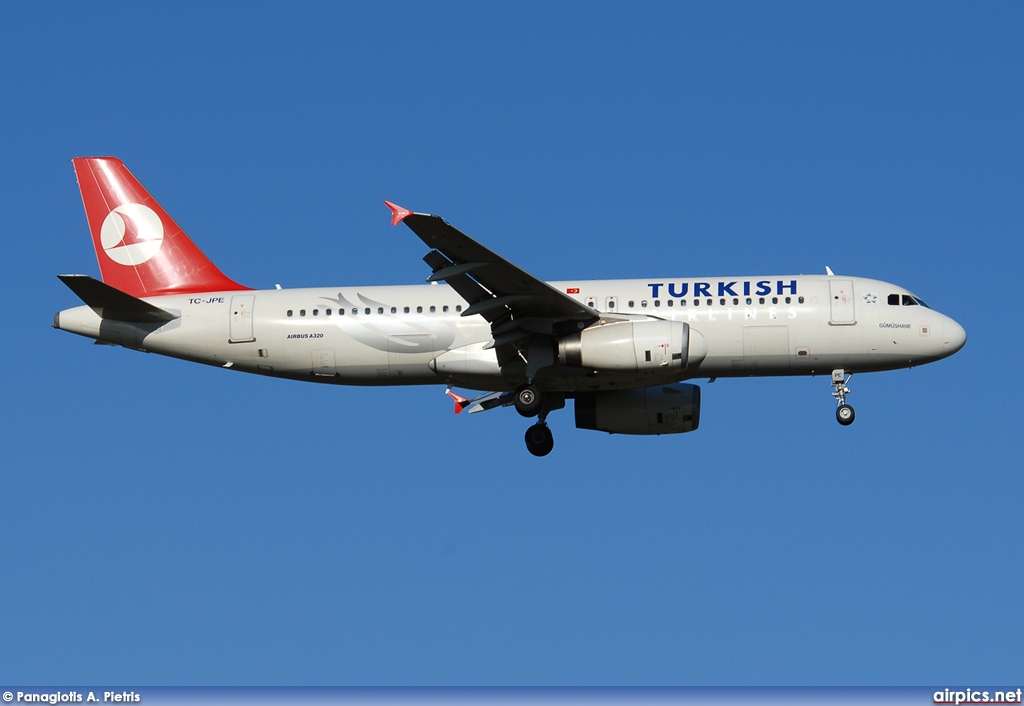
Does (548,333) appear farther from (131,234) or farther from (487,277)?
(131,234)

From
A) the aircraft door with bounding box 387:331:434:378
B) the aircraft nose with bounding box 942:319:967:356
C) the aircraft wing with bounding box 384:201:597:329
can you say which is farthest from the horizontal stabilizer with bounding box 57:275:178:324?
the aircraft nose with bounding box 942:319:967:356

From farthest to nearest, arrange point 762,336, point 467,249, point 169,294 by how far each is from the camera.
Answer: point 169,294 → point 762,336 → point 467,249

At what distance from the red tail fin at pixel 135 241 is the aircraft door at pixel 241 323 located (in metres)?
1.70

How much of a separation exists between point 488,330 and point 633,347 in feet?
15.1

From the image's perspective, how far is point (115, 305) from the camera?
4331cm

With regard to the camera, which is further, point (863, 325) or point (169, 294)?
point (169, 294)

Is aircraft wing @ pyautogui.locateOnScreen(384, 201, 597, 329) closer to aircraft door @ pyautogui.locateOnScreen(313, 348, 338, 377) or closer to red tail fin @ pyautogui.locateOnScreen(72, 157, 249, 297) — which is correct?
aircraft door @ pyautogui.locateOnScreen(313, 348, 338, 377)

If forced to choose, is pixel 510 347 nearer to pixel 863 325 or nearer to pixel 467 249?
pixel 467 249

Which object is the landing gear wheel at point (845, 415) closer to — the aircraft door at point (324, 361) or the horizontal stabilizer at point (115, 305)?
the aircraft door at point (324, 361)

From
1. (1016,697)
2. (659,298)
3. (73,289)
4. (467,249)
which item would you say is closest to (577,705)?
(1016,697)

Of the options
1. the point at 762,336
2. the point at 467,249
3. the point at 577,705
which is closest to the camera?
the point at 577,705

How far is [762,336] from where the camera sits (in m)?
41.5

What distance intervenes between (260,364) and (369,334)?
341cm

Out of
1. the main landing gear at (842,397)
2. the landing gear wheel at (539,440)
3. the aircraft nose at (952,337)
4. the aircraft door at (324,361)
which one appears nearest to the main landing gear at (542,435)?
the landing gear wheel at (539,440)
